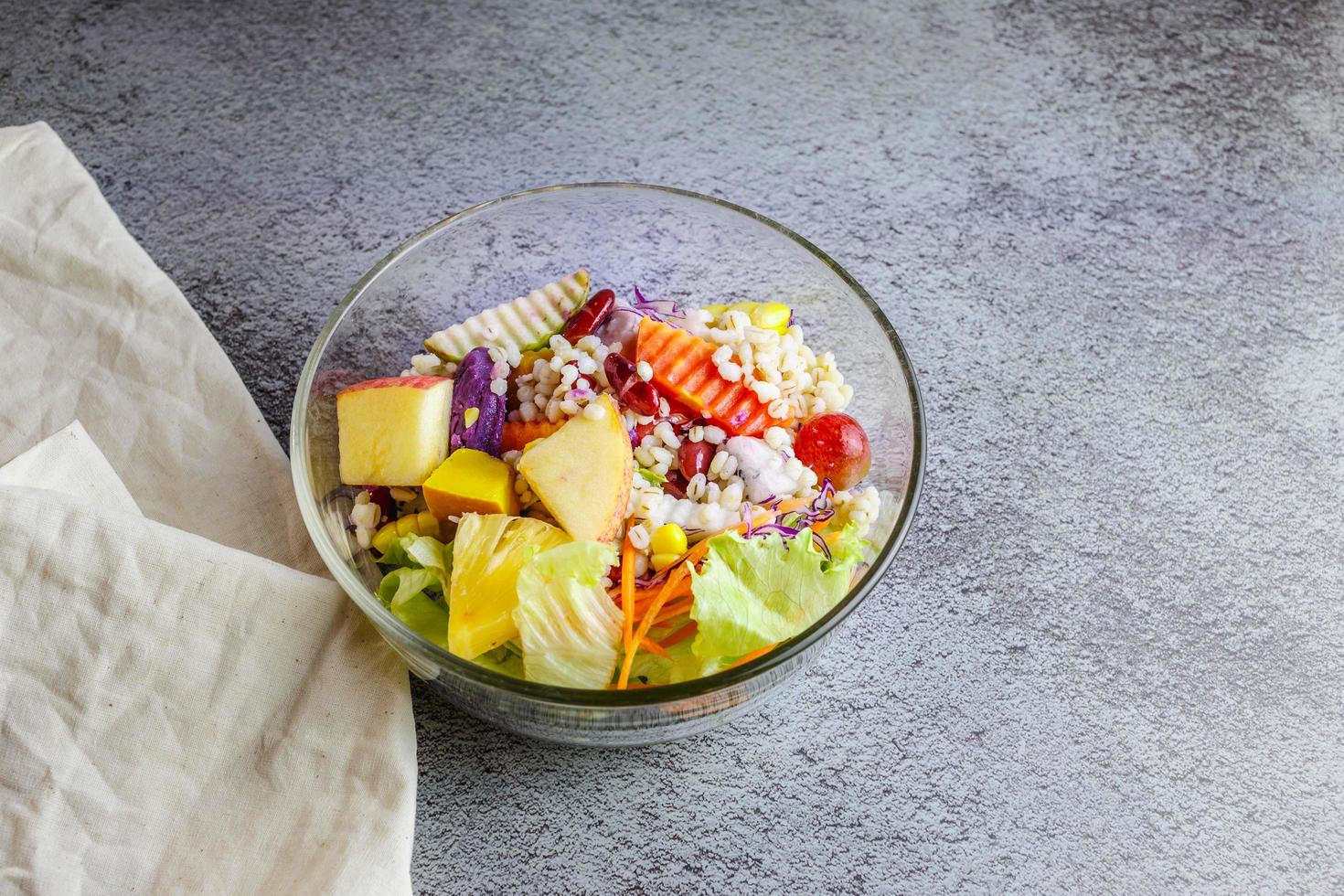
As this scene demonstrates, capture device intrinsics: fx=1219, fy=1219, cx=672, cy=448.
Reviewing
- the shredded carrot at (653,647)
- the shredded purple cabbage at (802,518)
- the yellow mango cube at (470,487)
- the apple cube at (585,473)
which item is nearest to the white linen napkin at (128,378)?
the yellow mango cube at (470,487)

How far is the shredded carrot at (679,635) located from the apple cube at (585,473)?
0.15m

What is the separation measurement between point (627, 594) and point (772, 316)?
491mm

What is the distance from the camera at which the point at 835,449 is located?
5.38 feet

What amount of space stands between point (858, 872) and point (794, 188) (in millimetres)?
1218

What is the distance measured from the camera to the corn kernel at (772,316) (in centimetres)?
175

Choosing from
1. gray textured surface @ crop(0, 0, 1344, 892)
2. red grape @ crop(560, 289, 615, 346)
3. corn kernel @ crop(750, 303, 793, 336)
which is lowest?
gray textured surface @ crop(0, 0, 1344, 892)

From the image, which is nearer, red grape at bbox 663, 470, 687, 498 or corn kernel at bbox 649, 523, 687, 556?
corn kernel at bbox 649, 523, 687, 556

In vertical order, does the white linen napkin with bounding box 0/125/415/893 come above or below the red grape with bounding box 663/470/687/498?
below

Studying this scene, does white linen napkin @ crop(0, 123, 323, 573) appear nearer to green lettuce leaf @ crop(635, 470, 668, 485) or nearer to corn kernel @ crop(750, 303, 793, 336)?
green lettuce leaf @ crop(635, 470, 668, 485)

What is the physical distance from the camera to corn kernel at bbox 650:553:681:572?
1.52 m

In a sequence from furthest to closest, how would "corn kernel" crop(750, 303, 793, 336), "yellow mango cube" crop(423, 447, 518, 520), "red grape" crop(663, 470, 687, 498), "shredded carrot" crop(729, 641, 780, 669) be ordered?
"corn kernel" crop(750, 303, 793, 336)
"red grape" crop(663, 470, 687, 498)
"yellow mango cube" crop(423, 447, 518, 520)
"shredded carrot" crop(729, 641, 780, 669)

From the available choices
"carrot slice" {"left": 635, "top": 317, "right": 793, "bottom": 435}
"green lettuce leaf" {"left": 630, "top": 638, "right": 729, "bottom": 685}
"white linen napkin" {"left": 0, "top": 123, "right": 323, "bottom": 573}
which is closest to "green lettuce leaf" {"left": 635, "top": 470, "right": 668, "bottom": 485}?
"carrot slice" {"left": 635, "top": 317, "right": 793, "bottom": 435}

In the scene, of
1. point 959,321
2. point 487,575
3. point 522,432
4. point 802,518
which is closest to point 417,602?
point 487,575

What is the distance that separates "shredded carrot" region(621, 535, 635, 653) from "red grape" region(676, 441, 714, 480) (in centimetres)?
14
